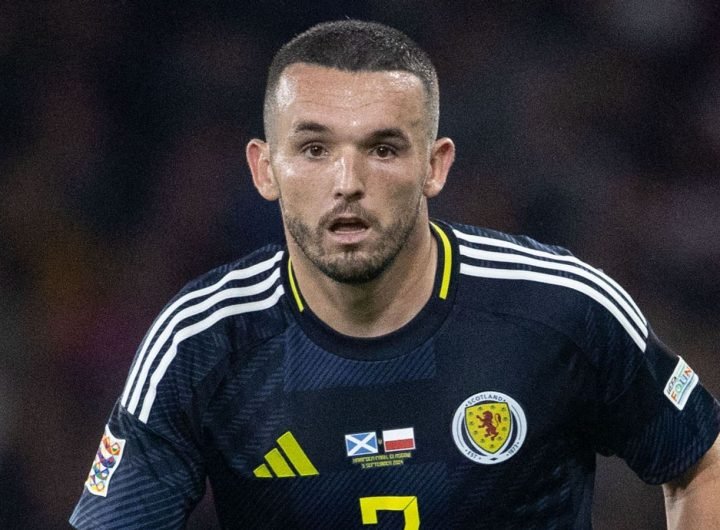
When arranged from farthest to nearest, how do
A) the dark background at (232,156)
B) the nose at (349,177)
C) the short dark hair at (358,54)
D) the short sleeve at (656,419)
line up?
the dark background at (232,156), the short sleeve at (656,419), the short dark hair at (358,54), the nose at (349,177)

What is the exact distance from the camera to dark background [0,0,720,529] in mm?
4812

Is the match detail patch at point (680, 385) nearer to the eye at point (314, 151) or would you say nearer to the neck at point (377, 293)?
the neck at point (377, 293)

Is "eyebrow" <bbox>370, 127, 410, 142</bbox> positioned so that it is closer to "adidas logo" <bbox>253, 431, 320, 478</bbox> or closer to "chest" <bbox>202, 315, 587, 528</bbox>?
"chest" <bbox>202, 315, 587, 528</bbox>

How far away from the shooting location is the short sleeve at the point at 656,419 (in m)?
2.63

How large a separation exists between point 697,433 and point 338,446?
2.74 ft

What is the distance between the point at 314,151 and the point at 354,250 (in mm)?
234

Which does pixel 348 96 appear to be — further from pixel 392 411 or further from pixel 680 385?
pixel 680 385

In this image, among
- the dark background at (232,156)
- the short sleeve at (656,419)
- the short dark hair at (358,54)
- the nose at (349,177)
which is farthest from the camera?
the dark background at (232,156)

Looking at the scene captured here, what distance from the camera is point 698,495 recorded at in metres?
2.66

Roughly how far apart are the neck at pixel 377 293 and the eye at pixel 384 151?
0.65 feet

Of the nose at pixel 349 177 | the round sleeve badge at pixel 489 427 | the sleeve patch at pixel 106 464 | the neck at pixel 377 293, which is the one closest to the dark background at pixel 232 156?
the sleeve patch at pixel 106 464

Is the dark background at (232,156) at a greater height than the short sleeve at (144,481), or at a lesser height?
greater

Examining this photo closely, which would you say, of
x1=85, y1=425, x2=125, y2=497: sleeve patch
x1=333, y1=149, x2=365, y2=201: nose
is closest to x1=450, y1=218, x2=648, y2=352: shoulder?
x1=333, y1=149, x2=365, y2=201: nose

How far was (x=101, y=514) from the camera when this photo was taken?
8.63 feet
